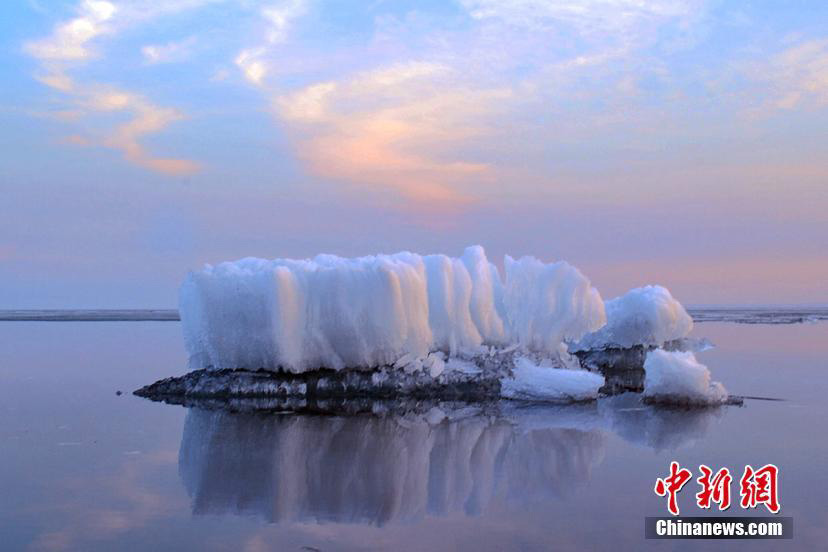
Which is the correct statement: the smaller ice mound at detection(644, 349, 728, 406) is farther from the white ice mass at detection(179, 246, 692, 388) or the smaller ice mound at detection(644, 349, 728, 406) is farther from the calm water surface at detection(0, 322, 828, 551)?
the white ice mass at detection(179, 246, 692, 388)

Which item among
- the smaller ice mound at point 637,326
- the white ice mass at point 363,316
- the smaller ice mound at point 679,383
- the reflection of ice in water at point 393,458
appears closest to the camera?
the reflection of ice in water at point 393,458

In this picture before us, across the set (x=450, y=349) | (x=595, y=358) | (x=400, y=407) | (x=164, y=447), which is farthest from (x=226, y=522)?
(x=595, y=358)

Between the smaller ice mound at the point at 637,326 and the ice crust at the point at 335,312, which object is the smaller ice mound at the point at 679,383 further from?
the smaller ice mound at the point at 637,326

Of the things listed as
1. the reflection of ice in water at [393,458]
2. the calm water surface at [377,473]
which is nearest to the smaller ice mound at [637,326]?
the calm water surface at [377,473]

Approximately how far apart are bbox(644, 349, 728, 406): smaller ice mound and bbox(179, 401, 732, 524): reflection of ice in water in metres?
0.58

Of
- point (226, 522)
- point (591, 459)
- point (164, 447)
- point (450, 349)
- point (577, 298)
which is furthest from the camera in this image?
point (577, 298)

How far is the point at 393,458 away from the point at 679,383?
5.32m

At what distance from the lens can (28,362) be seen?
63.2 feet

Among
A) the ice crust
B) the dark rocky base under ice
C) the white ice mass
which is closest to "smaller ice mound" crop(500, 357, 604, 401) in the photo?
the white ice mass

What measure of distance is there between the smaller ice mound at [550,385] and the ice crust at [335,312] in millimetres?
1096

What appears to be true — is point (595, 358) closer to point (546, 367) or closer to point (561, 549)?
point (546, 367)

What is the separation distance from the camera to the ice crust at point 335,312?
41.2 feet

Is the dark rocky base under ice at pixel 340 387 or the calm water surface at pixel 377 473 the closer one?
the calm water surface at pixel 377 473

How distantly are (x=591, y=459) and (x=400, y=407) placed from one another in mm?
4070
